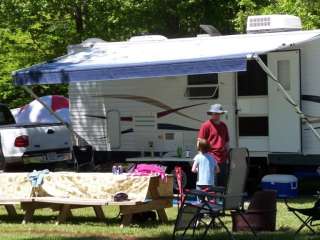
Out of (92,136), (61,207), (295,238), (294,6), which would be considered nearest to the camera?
(295,238)

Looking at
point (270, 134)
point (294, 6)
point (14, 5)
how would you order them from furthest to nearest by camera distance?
point (14, 5), point (294, 6), point (270, 134)

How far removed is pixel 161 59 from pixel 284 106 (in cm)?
233

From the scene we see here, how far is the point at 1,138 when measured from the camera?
14.7 meters

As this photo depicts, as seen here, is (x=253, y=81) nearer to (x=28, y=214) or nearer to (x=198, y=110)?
(x=198, y=110)

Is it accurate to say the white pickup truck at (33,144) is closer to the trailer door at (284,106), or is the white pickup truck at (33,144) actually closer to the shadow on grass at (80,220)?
the shadow on grass at (80,220)

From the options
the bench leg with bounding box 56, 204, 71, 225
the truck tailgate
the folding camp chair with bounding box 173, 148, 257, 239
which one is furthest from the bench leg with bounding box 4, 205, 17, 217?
the truck tailgate

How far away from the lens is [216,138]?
10789 millimetres

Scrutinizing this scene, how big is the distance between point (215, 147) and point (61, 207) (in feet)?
7.87

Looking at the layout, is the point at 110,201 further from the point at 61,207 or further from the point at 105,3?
the point at 105,3

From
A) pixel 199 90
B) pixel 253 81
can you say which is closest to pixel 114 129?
pixel 199 90

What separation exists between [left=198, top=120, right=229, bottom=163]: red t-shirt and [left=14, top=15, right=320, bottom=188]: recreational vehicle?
126 cm

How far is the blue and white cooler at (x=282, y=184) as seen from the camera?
1269cm

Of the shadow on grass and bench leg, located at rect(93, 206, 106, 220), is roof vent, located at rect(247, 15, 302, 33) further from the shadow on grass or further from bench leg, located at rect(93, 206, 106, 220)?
bench leg, located at rect(93, 206, 106, 220)

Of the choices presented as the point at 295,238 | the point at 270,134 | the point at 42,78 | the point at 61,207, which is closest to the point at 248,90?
the point at 270,134
